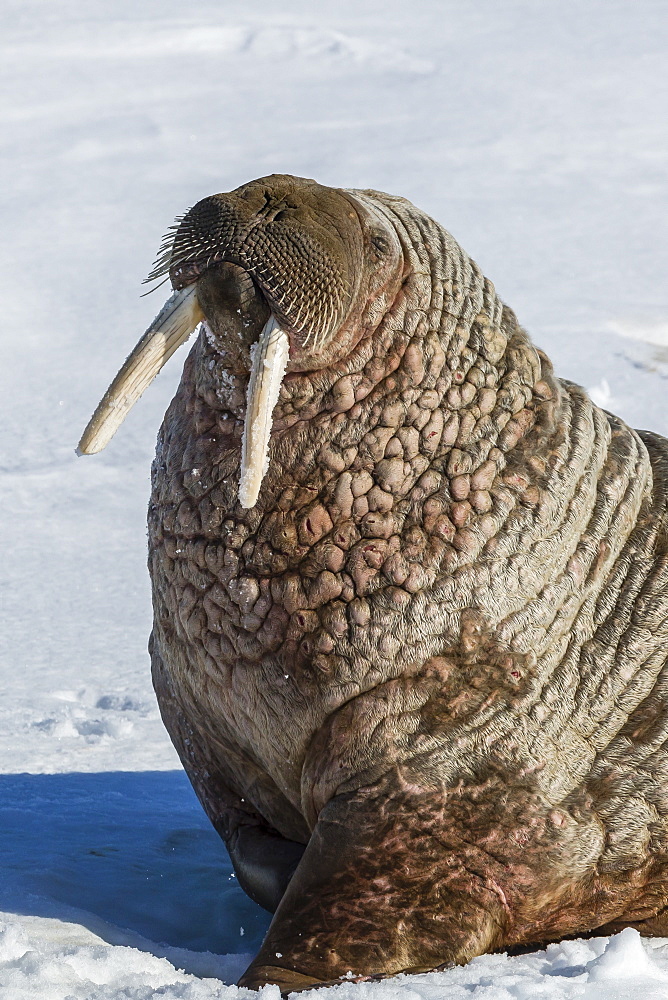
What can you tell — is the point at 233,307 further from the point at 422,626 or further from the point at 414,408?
the point at 422,626

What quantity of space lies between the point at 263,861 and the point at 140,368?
1260mm

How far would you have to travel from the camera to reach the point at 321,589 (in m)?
2.99

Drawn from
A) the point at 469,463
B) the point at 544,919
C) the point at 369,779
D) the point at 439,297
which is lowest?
the point at 544,919

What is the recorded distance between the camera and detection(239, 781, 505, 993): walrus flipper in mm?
2803

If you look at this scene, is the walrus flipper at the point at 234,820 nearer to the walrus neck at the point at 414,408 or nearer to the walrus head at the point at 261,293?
the walrus neck at the point at 414,408

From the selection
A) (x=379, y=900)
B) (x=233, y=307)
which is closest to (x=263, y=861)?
(x=379, y=900)

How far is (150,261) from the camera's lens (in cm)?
1185

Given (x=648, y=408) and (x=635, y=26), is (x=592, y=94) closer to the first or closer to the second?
(x=635, y=26)

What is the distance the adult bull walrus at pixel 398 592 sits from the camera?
2.87 m

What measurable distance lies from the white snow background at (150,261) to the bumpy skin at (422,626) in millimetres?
194

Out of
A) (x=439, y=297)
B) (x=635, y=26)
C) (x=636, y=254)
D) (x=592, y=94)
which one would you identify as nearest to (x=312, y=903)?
(x=439, y=297)

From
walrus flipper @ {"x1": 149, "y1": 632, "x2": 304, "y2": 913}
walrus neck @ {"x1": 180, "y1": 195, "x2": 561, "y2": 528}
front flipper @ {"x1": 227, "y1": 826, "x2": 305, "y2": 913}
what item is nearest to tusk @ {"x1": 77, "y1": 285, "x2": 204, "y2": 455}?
walrus neck @ {"x1": 180, "y1": 195, "x2": 561, "y2": 528}

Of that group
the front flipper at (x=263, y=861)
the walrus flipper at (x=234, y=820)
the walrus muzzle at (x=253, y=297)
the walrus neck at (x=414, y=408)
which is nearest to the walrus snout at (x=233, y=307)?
the walrus muzzle at (x=253, y=297)

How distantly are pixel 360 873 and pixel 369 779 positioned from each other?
A: 19 cm
